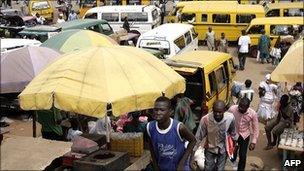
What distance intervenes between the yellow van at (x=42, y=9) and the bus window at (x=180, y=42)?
15272 mm

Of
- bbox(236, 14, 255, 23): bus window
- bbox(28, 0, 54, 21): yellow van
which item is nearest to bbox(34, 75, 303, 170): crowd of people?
bbox(236, 14, 255, 23): bus window

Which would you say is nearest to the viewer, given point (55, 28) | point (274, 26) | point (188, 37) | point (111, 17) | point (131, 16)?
point (188, 37)

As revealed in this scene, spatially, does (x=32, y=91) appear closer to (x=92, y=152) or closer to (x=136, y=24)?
(x=92, y=152)

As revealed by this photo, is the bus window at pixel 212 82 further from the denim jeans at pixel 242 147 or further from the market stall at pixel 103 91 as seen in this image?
the market stall at pixel 103 91

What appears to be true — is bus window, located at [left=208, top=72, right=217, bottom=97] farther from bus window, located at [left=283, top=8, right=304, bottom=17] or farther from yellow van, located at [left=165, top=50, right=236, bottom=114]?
bus window, located at [left=283, top=8, right=304, bottom=17]

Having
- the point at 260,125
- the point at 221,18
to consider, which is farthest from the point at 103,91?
the point at 221,18

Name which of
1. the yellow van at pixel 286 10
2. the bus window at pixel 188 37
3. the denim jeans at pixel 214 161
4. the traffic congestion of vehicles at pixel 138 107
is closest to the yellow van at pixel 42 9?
the yellow van at pixel 286 10

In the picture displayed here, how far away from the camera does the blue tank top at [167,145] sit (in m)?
5.52

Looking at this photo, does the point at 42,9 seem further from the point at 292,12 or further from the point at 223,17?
the point at 292,12

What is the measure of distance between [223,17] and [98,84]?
15885 mm

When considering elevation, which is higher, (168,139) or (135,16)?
(135,16)

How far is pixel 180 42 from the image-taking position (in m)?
15.8

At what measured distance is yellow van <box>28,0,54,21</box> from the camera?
2914cm

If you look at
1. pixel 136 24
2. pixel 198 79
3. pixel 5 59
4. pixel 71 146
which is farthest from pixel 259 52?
pixel 71 146
